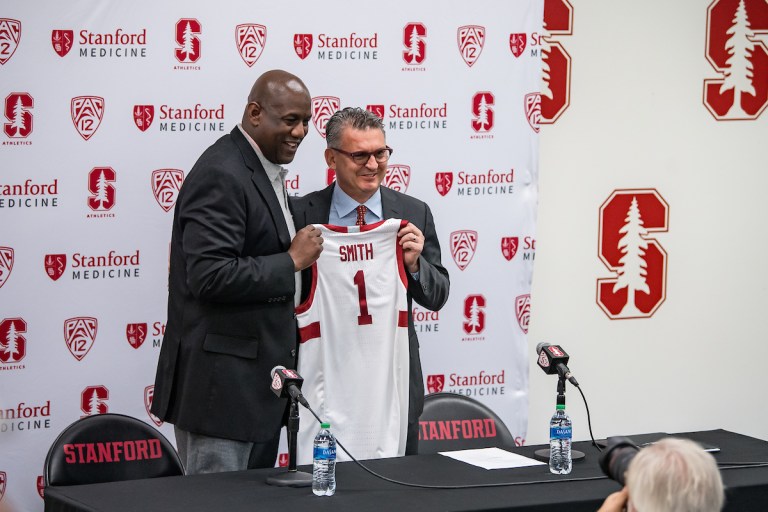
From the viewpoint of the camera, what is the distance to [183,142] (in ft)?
14.4

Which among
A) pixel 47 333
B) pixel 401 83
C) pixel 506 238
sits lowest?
pixel 47 333

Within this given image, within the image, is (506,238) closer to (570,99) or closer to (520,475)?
(570,99)

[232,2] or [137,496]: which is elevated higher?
[232,2]

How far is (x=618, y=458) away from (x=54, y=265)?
2.53 metres

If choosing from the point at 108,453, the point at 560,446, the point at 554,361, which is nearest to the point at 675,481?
the point at 560,446

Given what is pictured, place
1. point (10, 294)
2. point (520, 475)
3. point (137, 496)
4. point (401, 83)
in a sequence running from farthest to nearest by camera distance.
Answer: point (401, 83) < point (10, 294) < point (520, 475) < point (137, 496)

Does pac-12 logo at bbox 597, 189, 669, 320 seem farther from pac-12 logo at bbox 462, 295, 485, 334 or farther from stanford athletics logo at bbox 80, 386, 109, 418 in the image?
stanford athletics logo at bbox 80, 386, 109, 418

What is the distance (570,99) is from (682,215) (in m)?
0.81

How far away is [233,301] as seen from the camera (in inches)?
136

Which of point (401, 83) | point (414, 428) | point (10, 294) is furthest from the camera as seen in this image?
point (401, 83)

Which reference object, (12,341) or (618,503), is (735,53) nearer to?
(12,341)

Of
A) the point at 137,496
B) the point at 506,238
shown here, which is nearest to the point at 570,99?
the point at 506,238

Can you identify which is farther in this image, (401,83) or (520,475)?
(401,83)

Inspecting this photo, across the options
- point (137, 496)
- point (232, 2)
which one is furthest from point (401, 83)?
point (137, 496)
